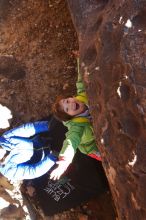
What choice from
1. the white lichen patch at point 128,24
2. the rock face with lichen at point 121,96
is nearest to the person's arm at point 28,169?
the rock face with lichen at point 121,96

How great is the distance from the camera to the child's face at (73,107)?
3215 millimetres

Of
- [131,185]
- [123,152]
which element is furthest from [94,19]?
[131,185]

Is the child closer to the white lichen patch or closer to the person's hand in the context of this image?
the person's hand

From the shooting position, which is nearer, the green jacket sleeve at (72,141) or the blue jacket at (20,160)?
the green jacket sleeve at (72,141)

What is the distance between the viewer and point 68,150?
10.2 feet

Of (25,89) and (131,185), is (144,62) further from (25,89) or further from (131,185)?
(25,89)

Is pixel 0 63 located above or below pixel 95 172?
above

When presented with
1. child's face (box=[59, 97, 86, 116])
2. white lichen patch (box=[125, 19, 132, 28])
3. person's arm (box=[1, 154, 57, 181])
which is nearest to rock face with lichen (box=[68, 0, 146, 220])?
A: white lichen patch (box=[125, 19, 132, 28])

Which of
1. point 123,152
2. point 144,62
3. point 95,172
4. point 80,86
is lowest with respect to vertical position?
point 95,172

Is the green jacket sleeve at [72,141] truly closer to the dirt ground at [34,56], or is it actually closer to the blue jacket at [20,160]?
the blue jacket at [20,160]

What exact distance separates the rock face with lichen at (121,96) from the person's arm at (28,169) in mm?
1064

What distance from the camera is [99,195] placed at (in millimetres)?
4195

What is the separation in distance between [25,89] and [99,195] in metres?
1.59

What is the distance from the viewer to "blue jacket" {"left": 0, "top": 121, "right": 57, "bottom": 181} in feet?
12.4
